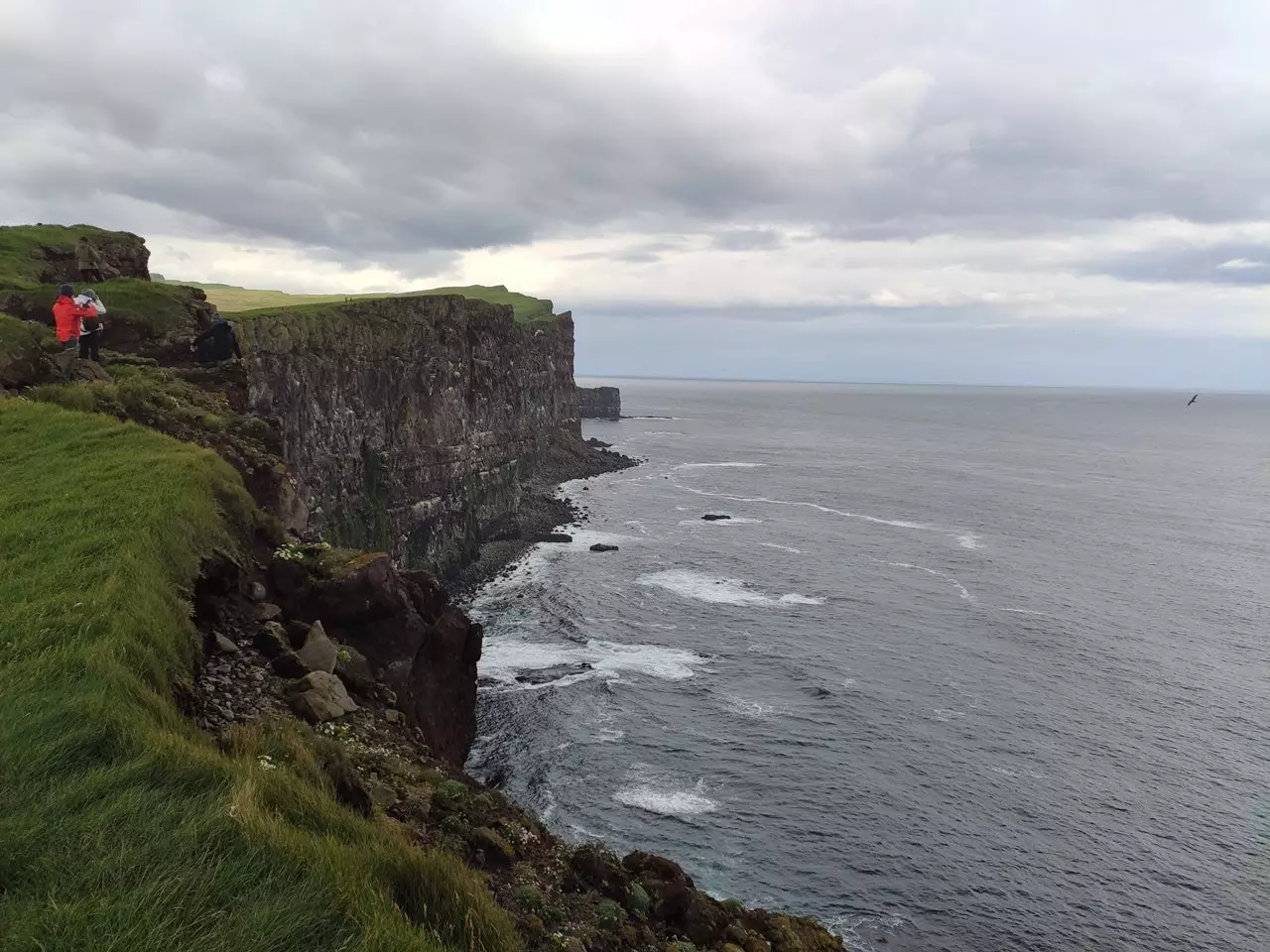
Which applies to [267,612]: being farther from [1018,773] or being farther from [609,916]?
[1018,773]

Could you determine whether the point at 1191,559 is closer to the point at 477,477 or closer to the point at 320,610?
the point at 477,477

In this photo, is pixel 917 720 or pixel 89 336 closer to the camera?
pixel 89 336

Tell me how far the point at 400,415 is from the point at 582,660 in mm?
33376

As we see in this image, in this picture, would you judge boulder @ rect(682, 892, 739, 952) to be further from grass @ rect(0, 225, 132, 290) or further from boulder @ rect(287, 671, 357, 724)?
grass @ rect(0, 225, 132, 290)

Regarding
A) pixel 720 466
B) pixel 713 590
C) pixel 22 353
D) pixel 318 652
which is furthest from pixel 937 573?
pixel 720 466

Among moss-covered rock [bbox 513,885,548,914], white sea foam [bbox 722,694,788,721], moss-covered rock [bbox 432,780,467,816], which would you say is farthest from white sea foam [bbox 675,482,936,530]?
moss-covered rock [bbox 513,885,548,914]

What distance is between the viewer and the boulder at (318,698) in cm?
1337

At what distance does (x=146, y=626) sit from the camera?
11398 millimetres

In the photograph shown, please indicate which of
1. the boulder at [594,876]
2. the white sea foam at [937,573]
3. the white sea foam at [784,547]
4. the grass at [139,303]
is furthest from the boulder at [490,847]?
the white sea foam at [784,547]

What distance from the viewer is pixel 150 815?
7.29 metres

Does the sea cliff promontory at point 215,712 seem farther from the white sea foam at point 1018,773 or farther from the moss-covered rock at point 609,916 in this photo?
the white sea foam at point 1018,773

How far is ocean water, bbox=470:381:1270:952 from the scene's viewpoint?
2883cm

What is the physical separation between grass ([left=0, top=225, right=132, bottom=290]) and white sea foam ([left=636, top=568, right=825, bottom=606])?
43028 millimetres

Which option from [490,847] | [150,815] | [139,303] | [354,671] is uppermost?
[139,303]
